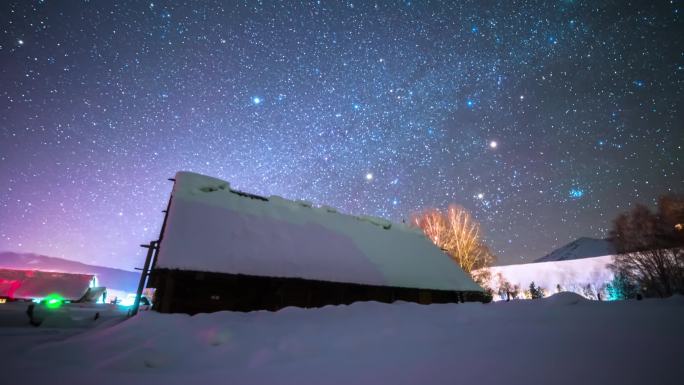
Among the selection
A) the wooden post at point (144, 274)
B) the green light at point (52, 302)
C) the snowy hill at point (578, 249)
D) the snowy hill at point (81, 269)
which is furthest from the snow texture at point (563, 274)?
the snowy hill at point (81, 269)

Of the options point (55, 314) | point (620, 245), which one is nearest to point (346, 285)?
point (55, 314)

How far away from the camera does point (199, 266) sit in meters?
9.07

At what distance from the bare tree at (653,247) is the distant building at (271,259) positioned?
25.4m

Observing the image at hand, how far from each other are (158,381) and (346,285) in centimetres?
834

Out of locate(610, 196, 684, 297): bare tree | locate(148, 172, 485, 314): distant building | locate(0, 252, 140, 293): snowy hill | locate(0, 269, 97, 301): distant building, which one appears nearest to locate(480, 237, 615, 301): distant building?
locate(610, 196, 684, 297): bare tree

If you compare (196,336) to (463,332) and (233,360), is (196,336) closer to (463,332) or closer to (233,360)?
(233,360)

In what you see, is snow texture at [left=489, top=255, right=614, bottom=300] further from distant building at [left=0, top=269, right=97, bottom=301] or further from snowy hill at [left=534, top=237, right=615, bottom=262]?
snowy hill at [left=534, top=237, right=615, bottom=262]

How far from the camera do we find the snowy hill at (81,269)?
464ft

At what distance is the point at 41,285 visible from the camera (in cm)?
3391

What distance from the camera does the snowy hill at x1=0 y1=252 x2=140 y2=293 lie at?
141 meters

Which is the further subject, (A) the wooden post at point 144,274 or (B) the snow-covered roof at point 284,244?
(A) the wooden post at point 144,274

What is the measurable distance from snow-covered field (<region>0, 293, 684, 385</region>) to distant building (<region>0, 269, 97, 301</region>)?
35.8 m

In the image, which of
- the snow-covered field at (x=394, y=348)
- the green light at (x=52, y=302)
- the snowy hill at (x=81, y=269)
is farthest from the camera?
the snowy hill at (x=81, y=269)

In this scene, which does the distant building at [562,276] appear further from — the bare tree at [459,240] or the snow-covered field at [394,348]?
the snow-covered field at [394,348]
